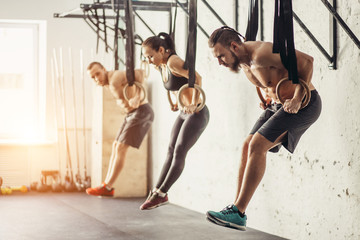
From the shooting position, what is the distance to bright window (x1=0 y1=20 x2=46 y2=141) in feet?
27.4

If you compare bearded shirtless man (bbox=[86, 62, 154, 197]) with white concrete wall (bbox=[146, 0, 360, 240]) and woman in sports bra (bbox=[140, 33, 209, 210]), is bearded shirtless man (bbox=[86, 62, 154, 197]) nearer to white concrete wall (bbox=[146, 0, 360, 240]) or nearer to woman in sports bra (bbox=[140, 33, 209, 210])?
woman in sports bra (bbox=[140, 33, 209, 210])

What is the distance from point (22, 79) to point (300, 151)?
5.44 metres

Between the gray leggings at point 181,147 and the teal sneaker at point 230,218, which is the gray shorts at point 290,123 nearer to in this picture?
the teal sneaker at point 230,218

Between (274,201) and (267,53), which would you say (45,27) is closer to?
(274,201)

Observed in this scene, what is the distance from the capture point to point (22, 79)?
8.42 meters

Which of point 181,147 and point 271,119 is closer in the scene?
point 271,119

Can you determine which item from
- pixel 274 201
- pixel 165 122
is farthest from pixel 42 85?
pixel 274 201

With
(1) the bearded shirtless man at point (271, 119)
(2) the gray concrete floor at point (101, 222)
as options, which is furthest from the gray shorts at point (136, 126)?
(1) the bearded shirtless man at point (271, 119)

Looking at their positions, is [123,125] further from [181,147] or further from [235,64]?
[235,64]

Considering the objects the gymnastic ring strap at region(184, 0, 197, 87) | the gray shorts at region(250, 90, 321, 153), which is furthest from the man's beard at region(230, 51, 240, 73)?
the gray shorts at region(250, 90, 321, 153)

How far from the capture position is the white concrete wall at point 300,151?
12.1ft

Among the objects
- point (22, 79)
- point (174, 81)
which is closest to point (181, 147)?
point (174, 81)

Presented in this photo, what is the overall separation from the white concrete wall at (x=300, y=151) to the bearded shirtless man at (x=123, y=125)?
0.86 m

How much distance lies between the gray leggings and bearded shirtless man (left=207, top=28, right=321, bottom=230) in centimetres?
92
